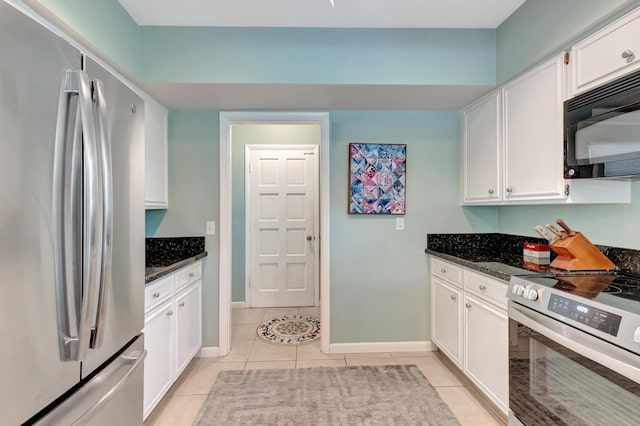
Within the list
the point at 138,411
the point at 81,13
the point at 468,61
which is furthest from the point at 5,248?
the point at 468,61

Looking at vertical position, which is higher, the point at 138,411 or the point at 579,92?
the point at 579,92

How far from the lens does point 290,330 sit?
127 inches

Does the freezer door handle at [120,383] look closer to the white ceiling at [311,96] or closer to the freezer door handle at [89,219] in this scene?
the freezer door handle at [89,219]

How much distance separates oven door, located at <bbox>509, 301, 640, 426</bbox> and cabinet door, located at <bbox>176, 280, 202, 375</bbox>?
6.94ft

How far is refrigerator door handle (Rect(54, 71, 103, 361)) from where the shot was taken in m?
0.80

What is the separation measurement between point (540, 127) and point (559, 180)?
36cm

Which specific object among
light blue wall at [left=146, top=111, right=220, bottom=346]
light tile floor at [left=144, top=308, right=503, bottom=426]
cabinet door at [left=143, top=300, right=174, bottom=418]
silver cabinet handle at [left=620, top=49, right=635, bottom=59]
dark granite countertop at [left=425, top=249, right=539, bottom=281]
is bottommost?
light tile floor at [left=144, top=308, right=503, bottom=426]

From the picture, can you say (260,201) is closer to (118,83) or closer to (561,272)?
(118,83)

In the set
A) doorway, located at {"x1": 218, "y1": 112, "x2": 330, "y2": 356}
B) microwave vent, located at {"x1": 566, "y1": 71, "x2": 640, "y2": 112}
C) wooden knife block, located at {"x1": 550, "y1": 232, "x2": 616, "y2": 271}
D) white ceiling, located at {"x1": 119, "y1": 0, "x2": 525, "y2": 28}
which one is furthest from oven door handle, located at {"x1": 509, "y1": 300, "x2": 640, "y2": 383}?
white ceiling, located at {"x1": 119, "y1": 0, "x2": 525, "y2": 28}

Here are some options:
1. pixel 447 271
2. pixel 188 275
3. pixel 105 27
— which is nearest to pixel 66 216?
pixel 105 27

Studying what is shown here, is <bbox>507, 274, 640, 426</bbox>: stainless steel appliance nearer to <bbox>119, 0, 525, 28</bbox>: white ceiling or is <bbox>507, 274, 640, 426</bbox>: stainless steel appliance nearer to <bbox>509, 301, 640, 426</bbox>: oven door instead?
<bbox>509, 301, 640, 426</bbox>: oven door

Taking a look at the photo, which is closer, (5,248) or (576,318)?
(5,248)

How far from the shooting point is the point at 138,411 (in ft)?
3.99

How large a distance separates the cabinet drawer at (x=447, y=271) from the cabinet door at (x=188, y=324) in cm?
208
